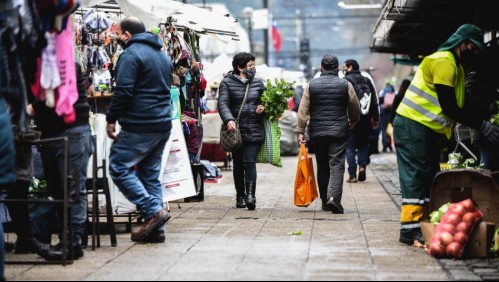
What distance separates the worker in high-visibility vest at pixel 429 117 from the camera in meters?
9.95

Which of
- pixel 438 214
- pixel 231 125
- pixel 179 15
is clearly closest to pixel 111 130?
pixel 438 214

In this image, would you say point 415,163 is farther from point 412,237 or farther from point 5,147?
point 5,147

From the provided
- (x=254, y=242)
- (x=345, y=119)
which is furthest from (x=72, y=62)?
(x=345, y=119)

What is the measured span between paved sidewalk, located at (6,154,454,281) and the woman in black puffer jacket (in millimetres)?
505

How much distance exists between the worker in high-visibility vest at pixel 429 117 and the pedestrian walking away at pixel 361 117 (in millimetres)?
8750

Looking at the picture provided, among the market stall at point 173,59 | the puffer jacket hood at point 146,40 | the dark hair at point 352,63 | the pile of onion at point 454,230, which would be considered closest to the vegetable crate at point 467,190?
the pile of onion at point 454,230

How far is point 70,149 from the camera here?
9.58 meters

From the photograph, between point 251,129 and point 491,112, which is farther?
point 251,129

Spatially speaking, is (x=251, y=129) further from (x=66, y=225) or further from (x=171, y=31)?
(x=66, y=225)

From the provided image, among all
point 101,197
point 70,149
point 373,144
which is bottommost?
point 373,144

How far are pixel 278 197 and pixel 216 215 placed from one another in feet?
10.2

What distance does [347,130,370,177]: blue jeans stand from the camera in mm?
19531

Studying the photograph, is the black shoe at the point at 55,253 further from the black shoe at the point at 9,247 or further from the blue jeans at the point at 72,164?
the black shoe at the point at 9,247

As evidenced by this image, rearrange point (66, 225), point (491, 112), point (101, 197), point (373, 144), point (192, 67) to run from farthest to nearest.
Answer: point (373, 144)
point (192, 67)
point (491, 112)
point (101, 197)
point (66, 225)
